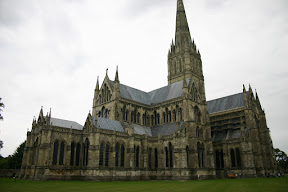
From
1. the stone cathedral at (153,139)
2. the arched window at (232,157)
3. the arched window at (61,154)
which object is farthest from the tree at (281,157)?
the arched window at (61,154)

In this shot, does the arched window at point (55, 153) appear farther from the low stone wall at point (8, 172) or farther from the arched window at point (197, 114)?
the arched window at point (197, 114)

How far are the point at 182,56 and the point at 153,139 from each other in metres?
34.1

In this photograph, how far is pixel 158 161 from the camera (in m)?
49.6

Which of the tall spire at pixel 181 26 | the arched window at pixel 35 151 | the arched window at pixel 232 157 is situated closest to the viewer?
the arched window at pixel 35 151

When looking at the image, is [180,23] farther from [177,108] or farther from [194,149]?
[194,149]

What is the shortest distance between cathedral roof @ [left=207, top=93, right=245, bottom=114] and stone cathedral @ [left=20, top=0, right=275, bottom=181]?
0.93 feet

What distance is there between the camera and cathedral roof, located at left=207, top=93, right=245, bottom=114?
2470 inches

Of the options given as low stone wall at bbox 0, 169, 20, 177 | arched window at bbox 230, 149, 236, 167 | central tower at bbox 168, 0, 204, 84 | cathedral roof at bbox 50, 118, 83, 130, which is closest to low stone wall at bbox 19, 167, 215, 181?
arched window at bbox 230, 149, 236, 167

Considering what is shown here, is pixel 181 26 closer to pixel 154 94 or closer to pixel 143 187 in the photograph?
pixel 154 94

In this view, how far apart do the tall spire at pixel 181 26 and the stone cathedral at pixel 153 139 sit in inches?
913

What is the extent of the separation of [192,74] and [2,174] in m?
57.1

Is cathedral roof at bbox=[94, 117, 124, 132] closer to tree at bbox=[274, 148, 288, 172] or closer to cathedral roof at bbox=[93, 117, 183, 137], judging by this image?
cathedral roof at bbox=[93, 117, 183, 137]

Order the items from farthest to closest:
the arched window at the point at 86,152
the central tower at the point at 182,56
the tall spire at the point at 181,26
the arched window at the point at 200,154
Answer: the tall spire at the point at 181,26 → the central tower at the point at 182,56 → the arched window at the point at 200,154 → the arched window at the point at 86,152

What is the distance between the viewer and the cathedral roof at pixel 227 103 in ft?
206
